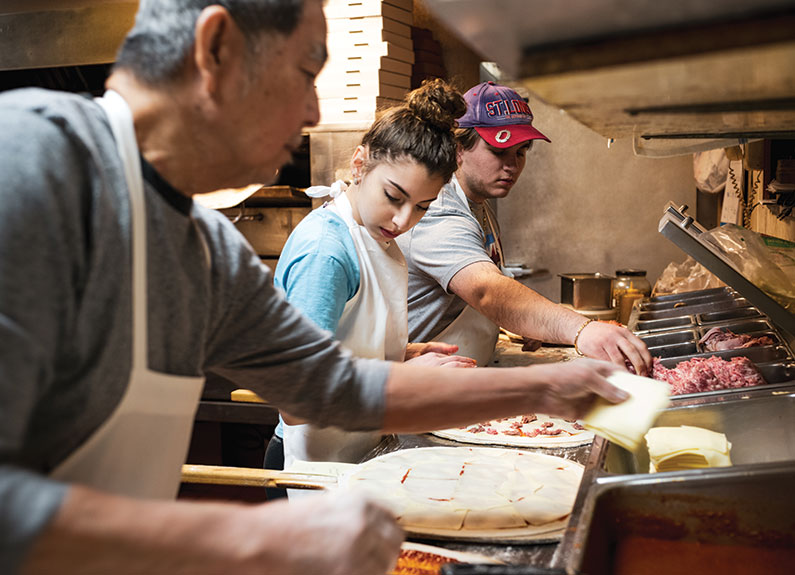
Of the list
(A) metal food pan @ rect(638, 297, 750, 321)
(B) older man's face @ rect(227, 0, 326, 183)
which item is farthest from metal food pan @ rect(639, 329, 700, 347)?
(B) older man's face @ rect(227, 0, 326, 183)

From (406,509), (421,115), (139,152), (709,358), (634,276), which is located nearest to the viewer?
(139,152)

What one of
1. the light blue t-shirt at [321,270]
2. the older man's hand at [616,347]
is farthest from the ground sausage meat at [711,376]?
the light blue t-shirt at [321,270]

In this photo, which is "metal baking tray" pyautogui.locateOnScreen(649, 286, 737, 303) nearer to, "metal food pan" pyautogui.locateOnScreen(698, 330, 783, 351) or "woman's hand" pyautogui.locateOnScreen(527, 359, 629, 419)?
"metal food pan" pyautogui.locateOnScreen(698, 330, 783, 351)

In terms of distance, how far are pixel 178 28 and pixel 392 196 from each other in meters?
1.33

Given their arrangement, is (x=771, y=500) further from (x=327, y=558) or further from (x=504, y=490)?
(x=327, y=558)

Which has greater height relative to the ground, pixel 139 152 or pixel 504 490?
pixel 139 152

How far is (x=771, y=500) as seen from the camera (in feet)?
4.98

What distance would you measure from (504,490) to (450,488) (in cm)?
14

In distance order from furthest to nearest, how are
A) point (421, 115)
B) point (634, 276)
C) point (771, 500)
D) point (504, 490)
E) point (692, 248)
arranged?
point (634, 276) < point (692, 248) < point (421, 115) < point (504, 490) < point (771, 500)

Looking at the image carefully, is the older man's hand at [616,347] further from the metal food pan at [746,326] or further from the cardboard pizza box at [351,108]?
the cardboard pizza box at [351,108]

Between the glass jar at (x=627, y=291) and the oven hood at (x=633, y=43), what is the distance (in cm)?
381

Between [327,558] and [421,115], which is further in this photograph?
[421,115]

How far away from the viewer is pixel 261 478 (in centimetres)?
200

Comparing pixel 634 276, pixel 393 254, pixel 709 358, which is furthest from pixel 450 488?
pixel 634 276
